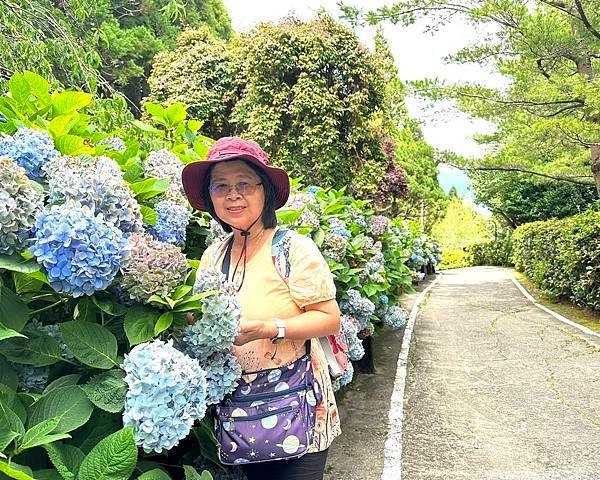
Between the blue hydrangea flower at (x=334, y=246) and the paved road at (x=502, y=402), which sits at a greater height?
the blue hydrangea flower at (x=334, y=246)

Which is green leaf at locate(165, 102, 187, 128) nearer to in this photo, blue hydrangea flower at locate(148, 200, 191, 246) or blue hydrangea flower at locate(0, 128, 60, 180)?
blue hydrangea flower at locate(148, 200, 191, 246)

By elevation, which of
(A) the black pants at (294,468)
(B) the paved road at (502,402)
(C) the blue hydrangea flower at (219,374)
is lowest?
(B) the paved road at (502,402)

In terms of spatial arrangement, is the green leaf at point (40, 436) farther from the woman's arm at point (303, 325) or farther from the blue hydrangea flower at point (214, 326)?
the woman's arm at point (303, 325)

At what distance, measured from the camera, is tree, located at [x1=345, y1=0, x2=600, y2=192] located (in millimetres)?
10609

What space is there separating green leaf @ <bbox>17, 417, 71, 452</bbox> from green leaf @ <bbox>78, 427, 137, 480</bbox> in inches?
2.7

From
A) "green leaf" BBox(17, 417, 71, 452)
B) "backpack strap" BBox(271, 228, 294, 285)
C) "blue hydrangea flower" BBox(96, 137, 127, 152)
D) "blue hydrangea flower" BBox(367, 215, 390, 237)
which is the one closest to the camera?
"green leaf" BBox(17, 417, 71, 452)

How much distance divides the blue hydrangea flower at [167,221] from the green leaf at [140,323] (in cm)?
48

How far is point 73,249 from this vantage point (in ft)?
3.97

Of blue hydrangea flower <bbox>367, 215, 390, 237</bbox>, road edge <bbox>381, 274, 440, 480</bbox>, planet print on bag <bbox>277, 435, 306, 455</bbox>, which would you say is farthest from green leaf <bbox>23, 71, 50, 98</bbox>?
blue hydrangea flower <bbox>367, 215, 390, 237</bbox>

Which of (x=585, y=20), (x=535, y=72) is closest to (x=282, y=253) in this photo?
(x=585, y=20)

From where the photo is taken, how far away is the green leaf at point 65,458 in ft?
3.71

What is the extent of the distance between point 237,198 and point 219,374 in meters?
0.59

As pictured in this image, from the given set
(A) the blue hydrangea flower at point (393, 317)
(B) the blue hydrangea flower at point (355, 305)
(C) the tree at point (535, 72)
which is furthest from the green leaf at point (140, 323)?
(C) the tree at point (535, 72)

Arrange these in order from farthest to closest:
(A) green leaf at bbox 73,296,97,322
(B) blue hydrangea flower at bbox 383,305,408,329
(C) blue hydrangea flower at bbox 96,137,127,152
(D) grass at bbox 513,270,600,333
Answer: (D) grass at bbox 513,270,600,333 < (B) blue hydrangea flower at bbox 383,305,408,329 < (C) blue hydrangea flower at bbox 96,137,127,152 < (A) green leaf at bbox 73,296,97,322
